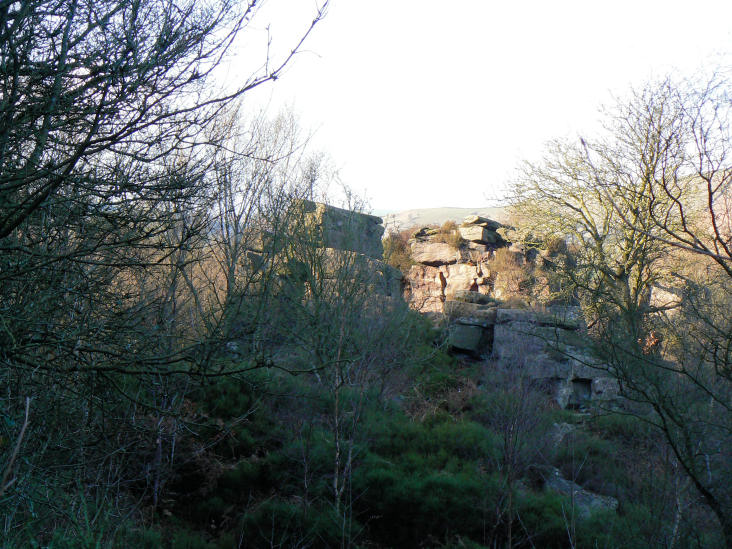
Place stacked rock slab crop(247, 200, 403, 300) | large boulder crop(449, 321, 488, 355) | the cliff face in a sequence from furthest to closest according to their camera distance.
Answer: large boulder crop(449, 321, 488, 355), the cliff face, stacked rock slab crop(247, 200, 403, 300)

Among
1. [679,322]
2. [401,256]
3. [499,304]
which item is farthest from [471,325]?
[679,322]

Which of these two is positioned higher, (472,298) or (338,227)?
(338,227)

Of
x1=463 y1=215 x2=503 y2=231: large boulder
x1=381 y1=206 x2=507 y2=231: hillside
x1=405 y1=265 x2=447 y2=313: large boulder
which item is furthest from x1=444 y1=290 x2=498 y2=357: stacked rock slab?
x1=463 y1=215 x2=503 y2=231: large boulder

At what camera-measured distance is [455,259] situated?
26.9 meters

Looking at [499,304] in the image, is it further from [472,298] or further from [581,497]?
[581,497]

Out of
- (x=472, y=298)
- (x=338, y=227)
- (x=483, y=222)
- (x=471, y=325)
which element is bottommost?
(x=471, y=325)

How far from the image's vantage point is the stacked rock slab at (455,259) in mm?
26125

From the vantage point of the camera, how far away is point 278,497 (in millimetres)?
9891

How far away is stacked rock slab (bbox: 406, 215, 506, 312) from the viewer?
26125 mm

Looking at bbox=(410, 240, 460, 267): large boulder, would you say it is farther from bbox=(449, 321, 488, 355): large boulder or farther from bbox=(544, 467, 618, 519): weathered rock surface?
bbox=(544, 467, 618, 519): weathered rock surface

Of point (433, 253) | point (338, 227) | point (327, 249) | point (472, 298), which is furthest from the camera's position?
point (433, 253)

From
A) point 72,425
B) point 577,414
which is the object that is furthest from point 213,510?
point 577,414

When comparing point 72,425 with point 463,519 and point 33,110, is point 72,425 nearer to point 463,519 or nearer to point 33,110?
point 33,110

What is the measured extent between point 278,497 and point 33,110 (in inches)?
335
